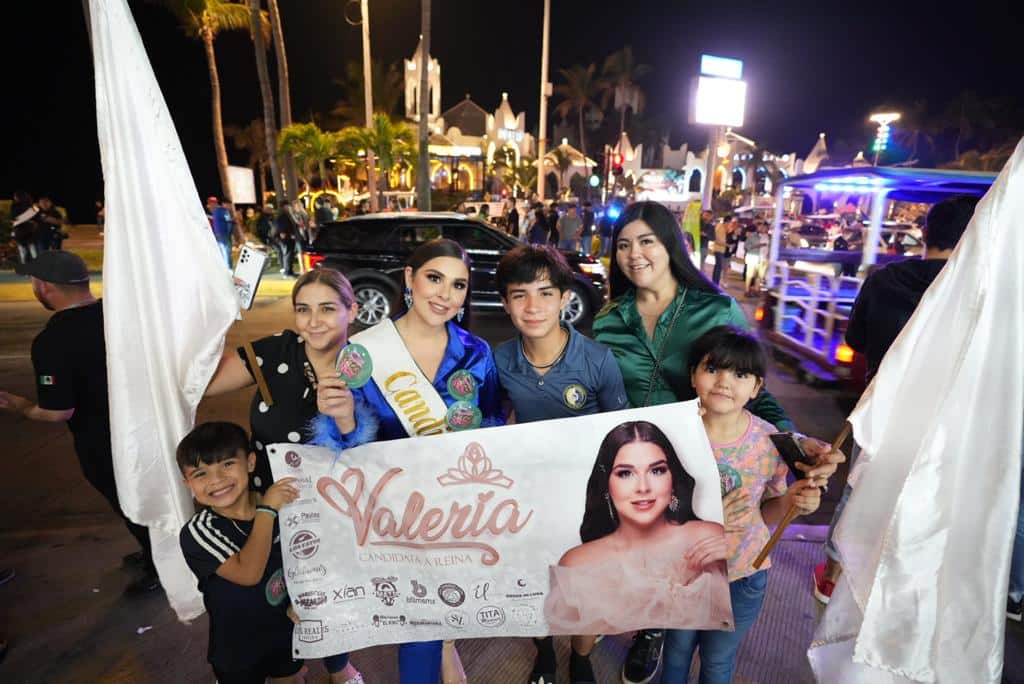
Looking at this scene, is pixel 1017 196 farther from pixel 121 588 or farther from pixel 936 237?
pixel 121 588

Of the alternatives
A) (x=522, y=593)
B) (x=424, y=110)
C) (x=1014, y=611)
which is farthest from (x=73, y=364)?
(x=424, y=110)

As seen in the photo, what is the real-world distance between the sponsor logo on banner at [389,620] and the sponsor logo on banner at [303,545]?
332 mm

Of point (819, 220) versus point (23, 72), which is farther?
point (23, 72)

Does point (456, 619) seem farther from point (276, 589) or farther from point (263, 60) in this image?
point (263, 60)

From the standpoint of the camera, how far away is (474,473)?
74.5 inches

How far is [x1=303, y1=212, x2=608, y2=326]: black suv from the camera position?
29.2ft

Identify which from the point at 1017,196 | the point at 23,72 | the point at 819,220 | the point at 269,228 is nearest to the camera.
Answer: the point at 1017,196

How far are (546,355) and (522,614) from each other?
0.94 m

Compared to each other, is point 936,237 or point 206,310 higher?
point 936,237

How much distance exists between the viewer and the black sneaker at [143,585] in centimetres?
284

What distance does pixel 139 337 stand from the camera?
1.89m

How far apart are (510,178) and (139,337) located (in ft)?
146

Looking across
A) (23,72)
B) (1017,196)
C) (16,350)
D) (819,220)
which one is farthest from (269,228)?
(23,72)

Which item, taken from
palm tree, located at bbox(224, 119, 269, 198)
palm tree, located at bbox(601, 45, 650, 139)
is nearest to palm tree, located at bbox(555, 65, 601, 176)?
palm tree, located at bbox(601, 45, 650, 139)
